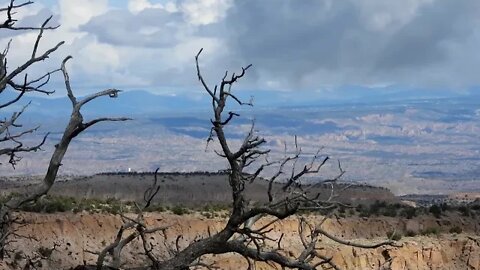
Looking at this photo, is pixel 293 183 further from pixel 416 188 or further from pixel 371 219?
pixel 416 188

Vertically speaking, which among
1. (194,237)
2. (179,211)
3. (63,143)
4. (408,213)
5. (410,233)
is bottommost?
(410,233)

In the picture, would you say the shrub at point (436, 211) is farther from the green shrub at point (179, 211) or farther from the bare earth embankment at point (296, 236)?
the green shrub at point (179, 211)

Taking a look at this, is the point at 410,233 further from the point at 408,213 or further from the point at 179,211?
the point at 179,211

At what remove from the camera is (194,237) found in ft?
121

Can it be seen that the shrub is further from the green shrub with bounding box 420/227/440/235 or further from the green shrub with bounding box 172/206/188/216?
the green shrub with bounding box 172/206/188/216

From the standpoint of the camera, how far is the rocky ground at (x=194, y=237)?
3388cm

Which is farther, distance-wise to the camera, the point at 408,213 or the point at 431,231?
the point at 408,213

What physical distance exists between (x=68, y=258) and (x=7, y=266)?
2.91 m

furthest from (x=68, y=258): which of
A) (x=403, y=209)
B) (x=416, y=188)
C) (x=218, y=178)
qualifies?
(x=416, y=188)

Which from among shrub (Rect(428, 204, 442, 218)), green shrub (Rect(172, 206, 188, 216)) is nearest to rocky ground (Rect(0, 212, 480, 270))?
green shrub (Rect(172, 206, 188, 216))

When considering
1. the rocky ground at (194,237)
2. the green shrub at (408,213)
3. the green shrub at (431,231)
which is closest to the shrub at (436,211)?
the green shrub at (408,213)

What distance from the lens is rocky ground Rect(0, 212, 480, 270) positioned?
1334 inches

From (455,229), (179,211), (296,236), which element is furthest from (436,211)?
(179,211)

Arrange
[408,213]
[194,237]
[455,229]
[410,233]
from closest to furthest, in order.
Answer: [194,237]
[410,233]
[455,229]
[408,213]
